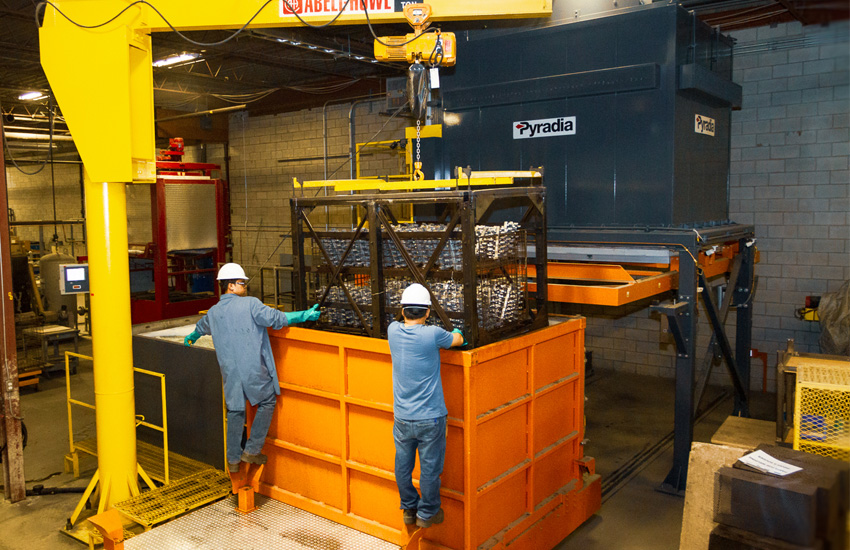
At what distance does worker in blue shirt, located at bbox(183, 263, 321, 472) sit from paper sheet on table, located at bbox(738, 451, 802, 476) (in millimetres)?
3514

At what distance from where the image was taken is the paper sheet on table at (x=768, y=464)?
363cm

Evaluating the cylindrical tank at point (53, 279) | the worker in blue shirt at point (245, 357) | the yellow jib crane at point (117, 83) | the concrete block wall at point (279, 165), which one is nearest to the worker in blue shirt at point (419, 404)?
the worker in blue shirt at point (245, 357)

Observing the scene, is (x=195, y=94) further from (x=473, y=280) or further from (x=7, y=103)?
(x=473, y=280)

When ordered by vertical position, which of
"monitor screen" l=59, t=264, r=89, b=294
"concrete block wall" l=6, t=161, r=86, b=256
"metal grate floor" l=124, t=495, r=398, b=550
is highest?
"concrete block wall" l=6, t=161, r=86, b=256

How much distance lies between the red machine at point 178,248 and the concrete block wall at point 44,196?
1323 centimetres

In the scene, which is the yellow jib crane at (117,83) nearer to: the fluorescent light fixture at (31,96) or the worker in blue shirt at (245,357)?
the worker in blue shirt at (245,357)

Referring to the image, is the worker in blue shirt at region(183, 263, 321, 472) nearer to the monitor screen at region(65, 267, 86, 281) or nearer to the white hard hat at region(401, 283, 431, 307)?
the white hard hat at region(401, 283, 431, 307)

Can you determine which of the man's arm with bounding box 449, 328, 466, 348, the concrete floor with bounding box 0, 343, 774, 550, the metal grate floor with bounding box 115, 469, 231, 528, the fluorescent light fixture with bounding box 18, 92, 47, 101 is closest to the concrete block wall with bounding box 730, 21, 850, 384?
the concrete floor with bounding box 0, 343, 774, 550

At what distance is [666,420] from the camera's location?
963cm

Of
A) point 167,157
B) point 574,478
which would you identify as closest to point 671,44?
point 574,478

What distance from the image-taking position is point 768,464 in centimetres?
375

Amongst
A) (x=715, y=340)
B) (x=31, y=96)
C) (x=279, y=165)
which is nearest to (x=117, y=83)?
(x=715, y=340)

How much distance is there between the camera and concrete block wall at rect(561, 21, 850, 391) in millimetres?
9602

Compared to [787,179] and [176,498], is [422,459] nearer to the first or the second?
[176,498]
